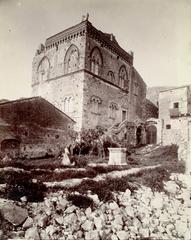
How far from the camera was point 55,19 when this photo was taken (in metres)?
4.67

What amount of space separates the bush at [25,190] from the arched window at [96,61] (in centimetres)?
809

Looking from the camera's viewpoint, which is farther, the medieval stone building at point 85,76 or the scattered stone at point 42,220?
the medieval stone building at point 85,76

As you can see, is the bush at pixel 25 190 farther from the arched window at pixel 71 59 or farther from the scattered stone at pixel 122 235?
the arched window at pixel 71 59

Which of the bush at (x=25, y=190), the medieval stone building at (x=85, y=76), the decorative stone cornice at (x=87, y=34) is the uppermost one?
the decorative stone cornice at (x=87, y=34)

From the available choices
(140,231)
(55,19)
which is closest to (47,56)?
(55,19)

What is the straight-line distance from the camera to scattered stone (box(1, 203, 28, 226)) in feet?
9.68

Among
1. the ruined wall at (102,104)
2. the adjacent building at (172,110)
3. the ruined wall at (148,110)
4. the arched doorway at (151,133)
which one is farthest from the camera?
the ruined wall at (148,110)

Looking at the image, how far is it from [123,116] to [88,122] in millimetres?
3472

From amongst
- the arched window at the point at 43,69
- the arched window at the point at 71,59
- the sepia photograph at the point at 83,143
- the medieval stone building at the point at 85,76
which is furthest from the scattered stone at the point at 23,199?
the arched window at the point at 43,69

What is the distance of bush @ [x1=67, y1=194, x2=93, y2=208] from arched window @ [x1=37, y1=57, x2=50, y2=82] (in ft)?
31.9

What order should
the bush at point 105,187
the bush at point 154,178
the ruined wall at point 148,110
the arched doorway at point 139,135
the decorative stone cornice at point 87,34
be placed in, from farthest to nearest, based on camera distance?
1. the ruined wall at point 148,110
2. the arched doorway at point 139,135
3. the decorative stone cornice at point 87,34
4. the bush at point 154,178
5. the bush at point 105,187

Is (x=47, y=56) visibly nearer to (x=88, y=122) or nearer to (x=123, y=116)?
(x=88, y=122)

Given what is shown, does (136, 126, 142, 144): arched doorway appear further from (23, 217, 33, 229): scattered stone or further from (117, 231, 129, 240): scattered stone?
(23, 217, 33, 229): scattered stone

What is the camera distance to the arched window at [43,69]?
12461mm
